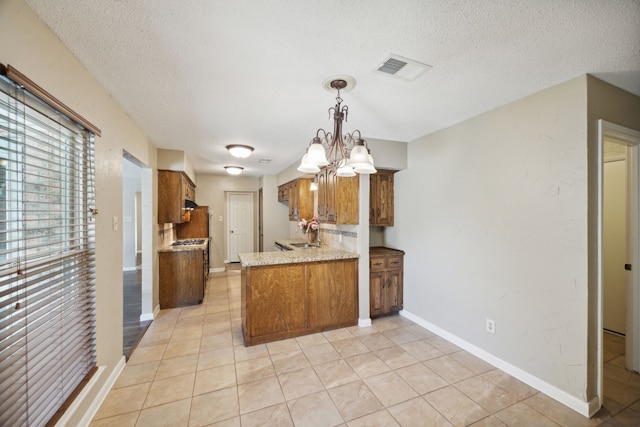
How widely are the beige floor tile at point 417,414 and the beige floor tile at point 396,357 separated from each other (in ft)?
1.55

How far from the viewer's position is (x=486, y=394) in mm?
2062

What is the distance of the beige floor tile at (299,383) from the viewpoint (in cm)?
208

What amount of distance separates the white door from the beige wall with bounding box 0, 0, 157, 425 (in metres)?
4.34

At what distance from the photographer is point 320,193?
12.8 feet

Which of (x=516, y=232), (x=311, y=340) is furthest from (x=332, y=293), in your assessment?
(x=516, y=232)

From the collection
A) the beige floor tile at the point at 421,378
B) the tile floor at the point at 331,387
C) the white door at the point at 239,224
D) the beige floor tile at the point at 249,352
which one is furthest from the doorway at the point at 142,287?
the beige floor tile at the point at 421,378

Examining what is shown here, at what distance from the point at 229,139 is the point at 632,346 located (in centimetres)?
466

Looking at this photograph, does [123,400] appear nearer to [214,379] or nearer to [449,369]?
[214,379]

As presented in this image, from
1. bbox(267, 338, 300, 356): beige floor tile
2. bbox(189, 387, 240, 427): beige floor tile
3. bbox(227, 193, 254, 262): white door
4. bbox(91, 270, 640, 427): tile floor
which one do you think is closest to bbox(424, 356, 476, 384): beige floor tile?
bbox(91, 270, 640, 427): tile floor

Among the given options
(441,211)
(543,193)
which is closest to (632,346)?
(543,193)

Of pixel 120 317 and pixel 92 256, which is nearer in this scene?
pixel 92 256

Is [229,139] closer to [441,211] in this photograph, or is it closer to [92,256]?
[92,256]

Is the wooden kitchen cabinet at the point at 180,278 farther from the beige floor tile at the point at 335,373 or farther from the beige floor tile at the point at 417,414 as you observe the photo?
the beige floor tile at the point at 417,414

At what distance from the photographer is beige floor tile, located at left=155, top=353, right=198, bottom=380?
2326 mm
